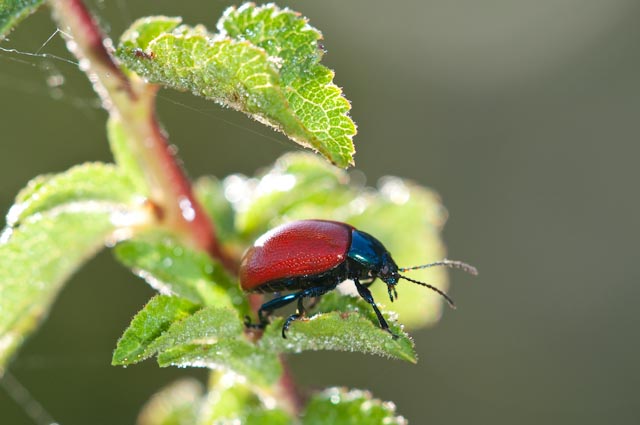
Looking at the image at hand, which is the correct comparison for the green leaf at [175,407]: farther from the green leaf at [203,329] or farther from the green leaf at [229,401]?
the green leaf at [203,329]

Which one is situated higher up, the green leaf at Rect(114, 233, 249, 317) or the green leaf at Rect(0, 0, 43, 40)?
the green leaf at Rect(0, 0, 43, 40)

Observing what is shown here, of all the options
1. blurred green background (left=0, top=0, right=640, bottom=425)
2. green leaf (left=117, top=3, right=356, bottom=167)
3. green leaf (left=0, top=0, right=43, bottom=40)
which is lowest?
blurred green background (left=0, top=0, right=640, bottom=425)

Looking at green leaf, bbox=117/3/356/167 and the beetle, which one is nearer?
green leaf, bbox=117/3/356/167

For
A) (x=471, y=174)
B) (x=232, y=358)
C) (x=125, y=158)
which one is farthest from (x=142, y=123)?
(x=471, y=174)

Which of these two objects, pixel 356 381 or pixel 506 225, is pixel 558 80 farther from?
pixel 356 381

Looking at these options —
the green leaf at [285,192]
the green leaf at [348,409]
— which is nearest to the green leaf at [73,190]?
the green leaf at [285,192]

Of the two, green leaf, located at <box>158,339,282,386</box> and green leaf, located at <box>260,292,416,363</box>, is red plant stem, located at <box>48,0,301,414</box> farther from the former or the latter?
green leaf, located at <box>260,292,416,363</box>

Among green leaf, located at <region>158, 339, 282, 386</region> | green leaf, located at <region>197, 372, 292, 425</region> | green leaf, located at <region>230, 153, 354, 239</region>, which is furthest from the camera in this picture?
green leaf, located at <region>230, 153, 354, 239</region>

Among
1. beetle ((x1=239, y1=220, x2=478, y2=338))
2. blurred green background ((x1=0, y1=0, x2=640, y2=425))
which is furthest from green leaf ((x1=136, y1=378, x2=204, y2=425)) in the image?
blurred green background ((x1=0, y1=0, x2=640, y2=425))
